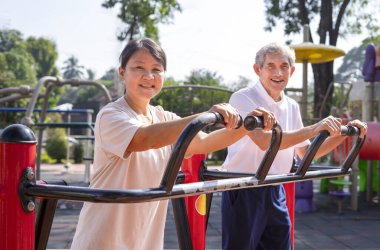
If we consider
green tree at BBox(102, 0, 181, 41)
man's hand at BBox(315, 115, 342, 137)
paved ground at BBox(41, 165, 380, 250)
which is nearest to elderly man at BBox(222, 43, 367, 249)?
man's hand at BBox(315, 115, 342, 137)

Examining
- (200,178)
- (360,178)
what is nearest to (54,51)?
(360,178)

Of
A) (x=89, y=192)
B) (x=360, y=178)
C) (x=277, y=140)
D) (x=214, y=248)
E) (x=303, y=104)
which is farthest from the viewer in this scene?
(x=360, y=178)

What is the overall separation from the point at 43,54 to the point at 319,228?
180 feet

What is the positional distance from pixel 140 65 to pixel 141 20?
14.4m

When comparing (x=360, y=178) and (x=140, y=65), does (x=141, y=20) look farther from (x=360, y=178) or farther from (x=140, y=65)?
(x=140, y=65)

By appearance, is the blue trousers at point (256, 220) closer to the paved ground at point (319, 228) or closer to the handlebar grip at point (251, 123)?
the handlebar grip at point (251, 123)

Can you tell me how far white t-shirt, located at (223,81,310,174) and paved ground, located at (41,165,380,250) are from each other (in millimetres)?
2096

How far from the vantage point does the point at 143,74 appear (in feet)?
5.21

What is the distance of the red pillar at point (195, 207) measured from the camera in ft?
7.32

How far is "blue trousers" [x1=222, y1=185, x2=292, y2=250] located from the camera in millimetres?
2217

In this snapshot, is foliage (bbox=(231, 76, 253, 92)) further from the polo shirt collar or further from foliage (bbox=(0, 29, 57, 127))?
the polo shirt collar

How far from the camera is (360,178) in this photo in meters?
8.46

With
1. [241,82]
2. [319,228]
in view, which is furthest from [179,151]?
[241,82]

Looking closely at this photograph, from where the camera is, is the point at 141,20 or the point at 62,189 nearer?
the point at 62,189
